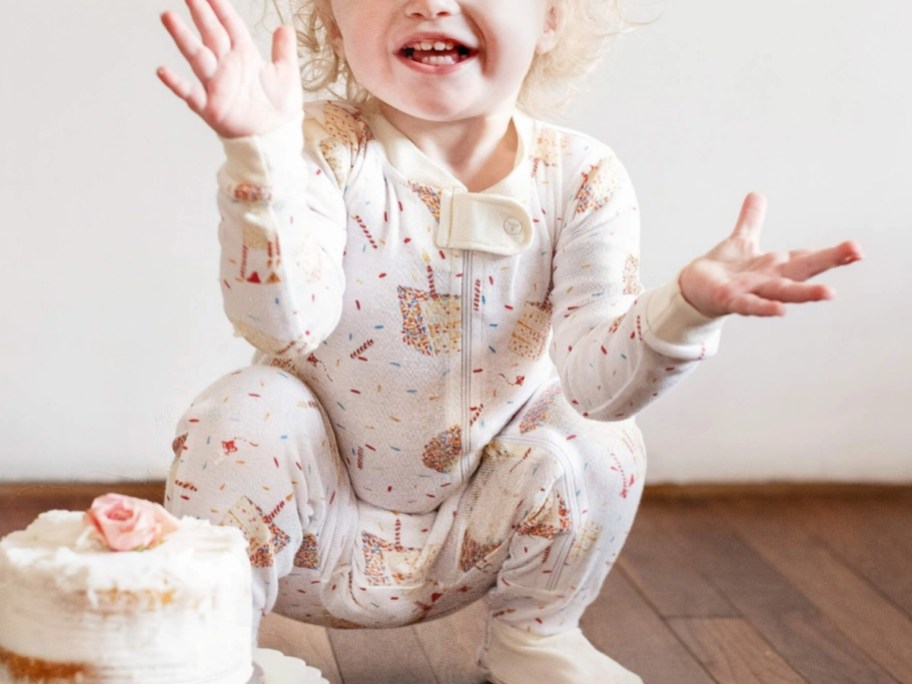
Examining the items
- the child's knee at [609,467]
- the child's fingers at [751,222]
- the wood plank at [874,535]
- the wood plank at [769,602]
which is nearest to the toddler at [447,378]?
the child's knee at [609,467]

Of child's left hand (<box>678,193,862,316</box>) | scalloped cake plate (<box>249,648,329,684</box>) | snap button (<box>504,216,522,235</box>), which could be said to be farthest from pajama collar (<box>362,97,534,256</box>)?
scalloped cake plate (<box>249,648,329,684</box>)

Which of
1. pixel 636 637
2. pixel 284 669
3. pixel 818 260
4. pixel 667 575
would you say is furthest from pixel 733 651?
pixel 818 260

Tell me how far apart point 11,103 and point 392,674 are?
2.44ft

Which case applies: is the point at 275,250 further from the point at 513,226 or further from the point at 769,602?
the point at 769,602

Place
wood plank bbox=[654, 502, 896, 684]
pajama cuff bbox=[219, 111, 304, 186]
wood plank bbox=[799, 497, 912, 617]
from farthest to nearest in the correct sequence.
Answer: wood plank bbox=[799, 497, 912, 617] < wood plank bbox=[654, 502, 896, 684] < pajama cuff bbox=[219, 111, 304, 186]

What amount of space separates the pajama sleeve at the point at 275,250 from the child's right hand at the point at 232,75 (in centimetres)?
1

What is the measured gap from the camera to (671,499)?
5.84 ft

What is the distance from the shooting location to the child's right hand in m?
0.91

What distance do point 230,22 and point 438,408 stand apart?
15.0 inches

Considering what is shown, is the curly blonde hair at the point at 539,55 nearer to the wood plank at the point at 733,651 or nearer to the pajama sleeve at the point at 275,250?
the pajama sleeve at the point at 275,250

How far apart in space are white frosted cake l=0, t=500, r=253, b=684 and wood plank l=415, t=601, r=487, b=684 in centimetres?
42

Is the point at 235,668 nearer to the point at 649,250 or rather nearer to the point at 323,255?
the point at 323,255

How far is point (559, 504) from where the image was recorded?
3.84 ft

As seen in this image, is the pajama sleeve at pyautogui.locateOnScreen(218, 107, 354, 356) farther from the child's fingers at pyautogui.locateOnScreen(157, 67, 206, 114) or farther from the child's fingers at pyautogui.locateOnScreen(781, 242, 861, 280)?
the child's fingers at pyautogui.locateOnScreen(781, 242, 861, 280)
